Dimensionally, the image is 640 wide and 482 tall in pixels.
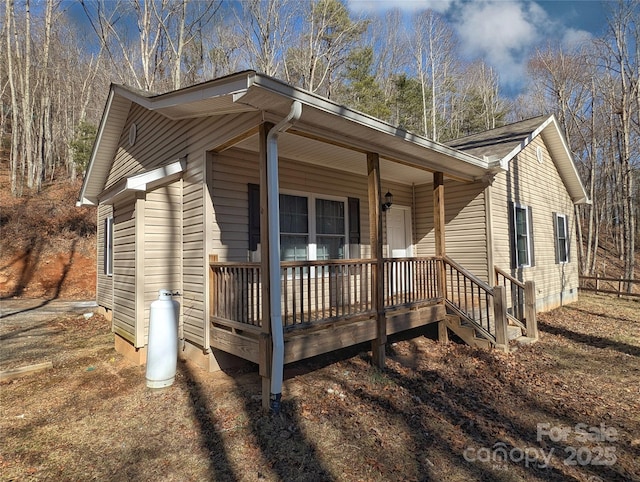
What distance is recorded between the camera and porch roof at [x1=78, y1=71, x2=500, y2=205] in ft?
12.6

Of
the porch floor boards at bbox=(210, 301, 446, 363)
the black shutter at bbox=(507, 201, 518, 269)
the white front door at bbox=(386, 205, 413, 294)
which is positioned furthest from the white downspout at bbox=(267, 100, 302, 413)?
the black shutter at bbox=(507, 201, 518, 269)

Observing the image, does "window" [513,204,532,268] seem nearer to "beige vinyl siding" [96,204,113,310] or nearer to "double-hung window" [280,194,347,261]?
"double-hung window" [280,194,347,261]

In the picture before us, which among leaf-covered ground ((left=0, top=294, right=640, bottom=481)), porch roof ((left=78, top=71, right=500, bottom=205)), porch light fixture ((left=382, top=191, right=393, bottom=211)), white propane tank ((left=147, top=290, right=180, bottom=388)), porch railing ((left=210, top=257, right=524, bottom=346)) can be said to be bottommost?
leaf-covered ground ((left=0, top=294, right=640, bottom=481))

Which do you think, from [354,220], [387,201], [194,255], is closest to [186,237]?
[194,255]

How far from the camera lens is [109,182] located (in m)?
9.34

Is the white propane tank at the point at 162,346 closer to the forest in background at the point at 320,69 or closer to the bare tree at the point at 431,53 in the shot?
the forest in background at the point at 320,69

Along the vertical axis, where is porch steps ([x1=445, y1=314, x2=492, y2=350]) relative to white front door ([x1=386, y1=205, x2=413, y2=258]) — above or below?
below

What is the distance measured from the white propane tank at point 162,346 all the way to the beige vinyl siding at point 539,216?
21.3ft

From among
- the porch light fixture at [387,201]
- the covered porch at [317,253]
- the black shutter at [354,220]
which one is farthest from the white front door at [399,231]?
the black shutter at [354,220]

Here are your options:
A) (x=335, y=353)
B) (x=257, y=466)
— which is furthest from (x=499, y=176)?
(x=257, y=466)

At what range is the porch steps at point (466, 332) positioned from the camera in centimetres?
620

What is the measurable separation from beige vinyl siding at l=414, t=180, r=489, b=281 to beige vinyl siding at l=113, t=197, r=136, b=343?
6.48 metres

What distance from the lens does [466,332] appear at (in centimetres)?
650

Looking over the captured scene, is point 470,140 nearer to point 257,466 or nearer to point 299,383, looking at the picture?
point 299,383
